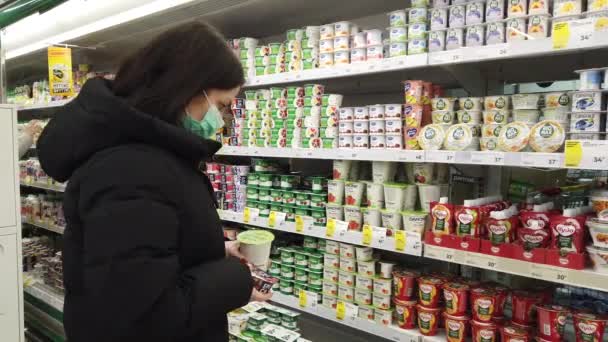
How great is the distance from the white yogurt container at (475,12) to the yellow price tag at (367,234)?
0.99 metres

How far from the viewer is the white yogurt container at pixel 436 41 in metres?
1.84

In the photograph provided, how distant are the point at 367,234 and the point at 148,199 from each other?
1.31 m

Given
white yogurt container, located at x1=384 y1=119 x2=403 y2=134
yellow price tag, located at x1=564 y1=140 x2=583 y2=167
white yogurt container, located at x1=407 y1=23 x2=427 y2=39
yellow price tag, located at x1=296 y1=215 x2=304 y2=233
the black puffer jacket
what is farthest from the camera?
yellow price tag, located at x1=296 y1=215 x2=304 y2=233

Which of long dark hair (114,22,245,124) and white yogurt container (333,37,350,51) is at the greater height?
white yogurt container (333,37,350,51)

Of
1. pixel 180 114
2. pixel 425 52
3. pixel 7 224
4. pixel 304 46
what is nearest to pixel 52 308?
pixel 7 224

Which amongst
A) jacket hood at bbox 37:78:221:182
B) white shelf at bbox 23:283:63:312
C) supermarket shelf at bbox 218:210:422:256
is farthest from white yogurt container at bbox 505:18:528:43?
white shelf at bbox 23:283:63:312

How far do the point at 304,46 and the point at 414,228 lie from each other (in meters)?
1.10

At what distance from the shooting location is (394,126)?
201 centimetres

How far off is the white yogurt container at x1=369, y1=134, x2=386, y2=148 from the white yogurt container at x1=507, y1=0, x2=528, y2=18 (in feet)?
2.34

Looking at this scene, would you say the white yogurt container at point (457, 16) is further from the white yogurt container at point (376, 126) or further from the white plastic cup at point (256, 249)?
the white plastic cup at point (256, 249)

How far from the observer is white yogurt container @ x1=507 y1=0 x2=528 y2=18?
1629 millimetres

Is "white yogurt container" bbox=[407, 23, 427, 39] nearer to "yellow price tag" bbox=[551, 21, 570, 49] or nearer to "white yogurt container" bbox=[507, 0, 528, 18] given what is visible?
"white yogurt container" bbox=[507, 0, 528, 18]

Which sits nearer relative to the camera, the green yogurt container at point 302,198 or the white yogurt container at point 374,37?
the white yogurt container at point 374,37

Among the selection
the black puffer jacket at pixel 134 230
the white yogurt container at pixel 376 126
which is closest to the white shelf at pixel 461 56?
the white yogurt container at pixel 376 126
